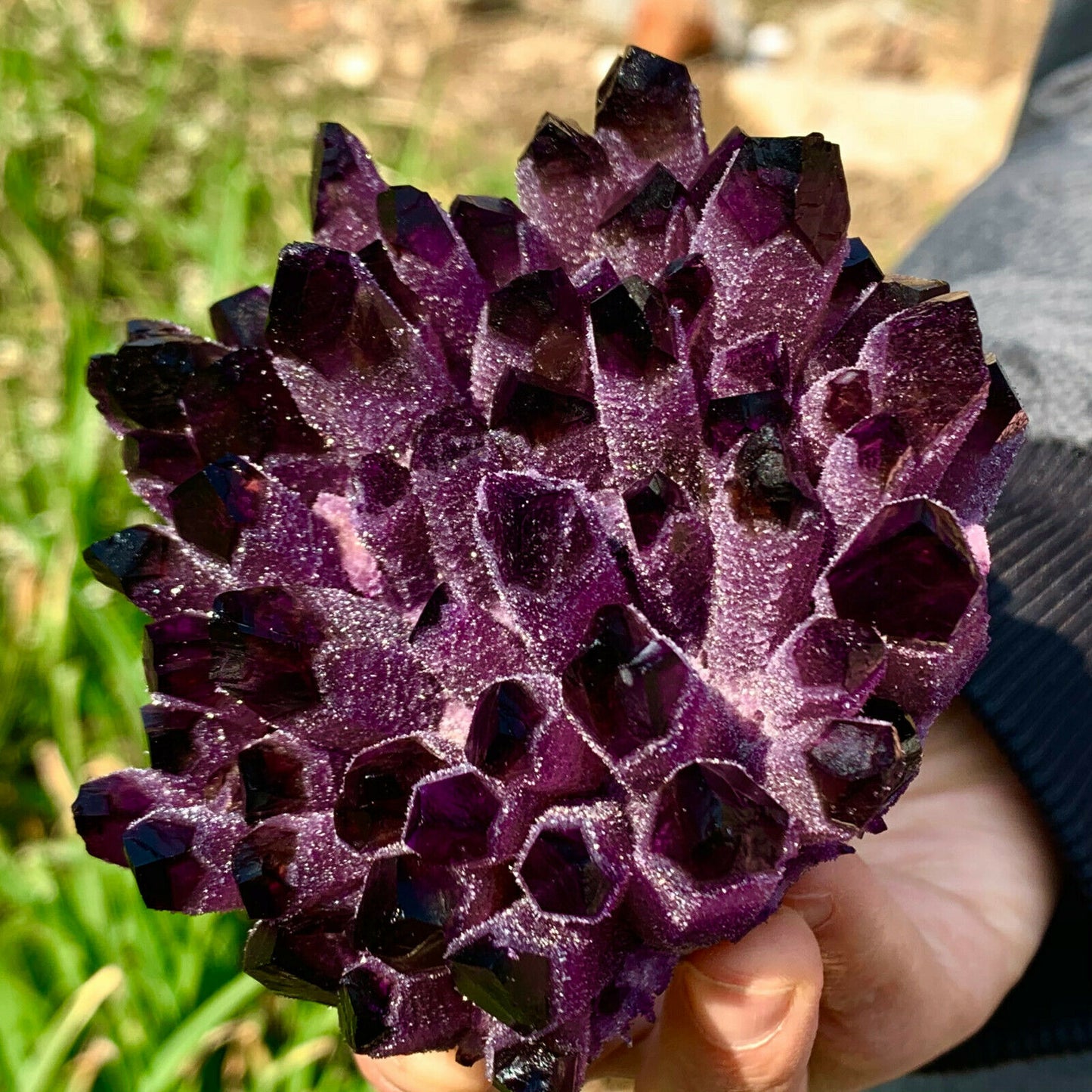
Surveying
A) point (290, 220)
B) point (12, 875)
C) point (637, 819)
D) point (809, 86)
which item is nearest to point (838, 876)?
point (637, 819)

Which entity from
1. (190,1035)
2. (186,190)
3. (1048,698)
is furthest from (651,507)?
(186,190)

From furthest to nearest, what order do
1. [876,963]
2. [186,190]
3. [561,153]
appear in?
1. [186,190]
2. [876,963]
3. [561,153]

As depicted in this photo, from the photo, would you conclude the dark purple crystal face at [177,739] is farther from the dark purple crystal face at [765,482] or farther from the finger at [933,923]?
the finger at [933,923]

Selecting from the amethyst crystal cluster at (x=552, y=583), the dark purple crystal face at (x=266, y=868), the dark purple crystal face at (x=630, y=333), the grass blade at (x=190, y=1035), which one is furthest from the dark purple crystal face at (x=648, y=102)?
the grass blade at (x=190, y=1035)

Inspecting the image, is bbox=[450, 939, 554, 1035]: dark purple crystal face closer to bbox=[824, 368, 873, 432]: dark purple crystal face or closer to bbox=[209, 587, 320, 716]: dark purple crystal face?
bbox=[209, 587, 320, 716]: dark purple crystal face

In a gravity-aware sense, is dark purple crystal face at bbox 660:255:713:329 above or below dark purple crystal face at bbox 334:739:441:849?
above

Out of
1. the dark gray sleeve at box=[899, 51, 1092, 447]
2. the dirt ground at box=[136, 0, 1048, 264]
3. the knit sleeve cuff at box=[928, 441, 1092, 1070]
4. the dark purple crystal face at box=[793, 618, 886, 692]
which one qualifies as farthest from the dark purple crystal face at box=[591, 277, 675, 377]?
the dirt ground at box=[136, 0, 1048, 264]

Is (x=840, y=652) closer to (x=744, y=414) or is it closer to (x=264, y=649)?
(x=744, y=414)
